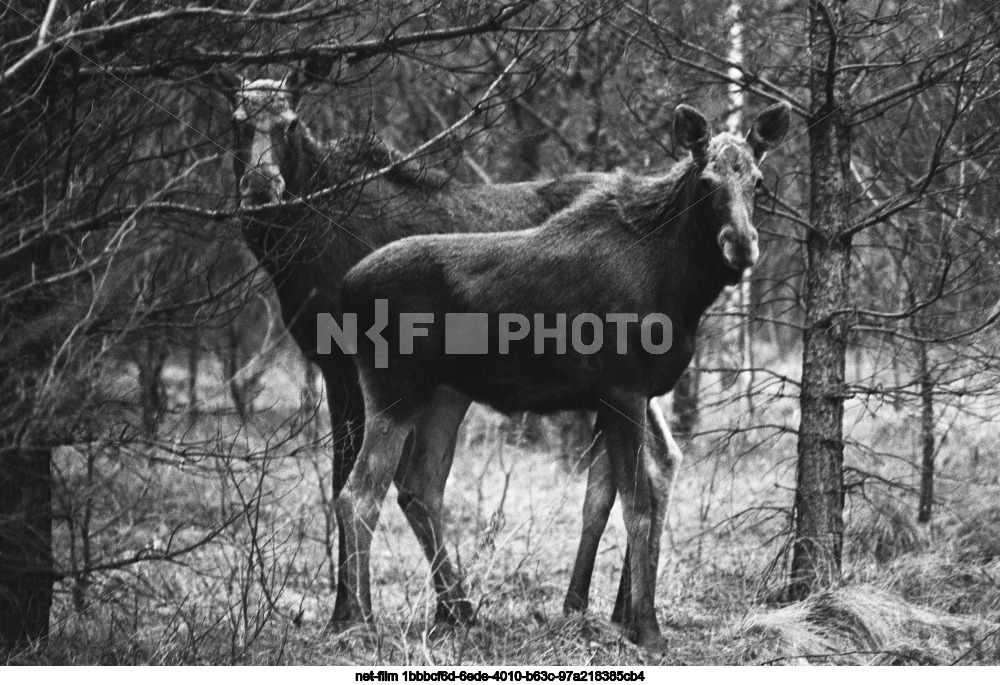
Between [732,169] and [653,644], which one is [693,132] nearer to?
[732,169]

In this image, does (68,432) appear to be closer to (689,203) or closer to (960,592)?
(689,203)

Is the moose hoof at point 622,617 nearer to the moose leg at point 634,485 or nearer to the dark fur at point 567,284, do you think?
the moose leg at point 634,485

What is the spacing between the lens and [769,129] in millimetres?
6492

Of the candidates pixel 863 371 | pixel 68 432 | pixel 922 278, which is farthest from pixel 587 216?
pixel 863 371

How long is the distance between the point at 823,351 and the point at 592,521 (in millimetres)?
1863


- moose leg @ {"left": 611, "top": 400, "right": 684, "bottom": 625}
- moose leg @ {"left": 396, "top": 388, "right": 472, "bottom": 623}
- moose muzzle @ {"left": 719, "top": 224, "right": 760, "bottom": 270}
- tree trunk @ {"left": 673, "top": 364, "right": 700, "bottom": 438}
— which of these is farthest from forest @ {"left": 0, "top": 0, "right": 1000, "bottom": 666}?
tree trunk @ {"left": 673, "top": 364, "right": 700, "bottom": 438}

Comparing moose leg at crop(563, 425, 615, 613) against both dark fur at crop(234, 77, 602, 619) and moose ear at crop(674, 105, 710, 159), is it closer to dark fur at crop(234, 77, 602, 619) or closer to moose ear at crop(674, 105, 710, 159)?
dark fur at crop(234, 77, 602, 619)

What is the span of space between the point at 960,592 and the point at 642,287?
2.95 metres

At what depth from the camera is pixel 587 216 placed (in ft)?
22.8

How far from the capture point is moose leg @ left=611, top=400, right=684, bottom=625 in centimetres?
678

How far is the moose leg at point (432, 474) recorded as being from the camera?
7297mm

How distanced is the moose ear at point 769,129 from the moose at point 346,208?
116 centimetres

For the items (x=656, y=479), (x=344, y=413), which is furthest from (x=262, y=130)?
(x=656, y=479)

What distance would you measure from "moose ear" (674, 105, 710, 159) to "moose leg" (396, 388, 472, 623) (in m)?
2.27
